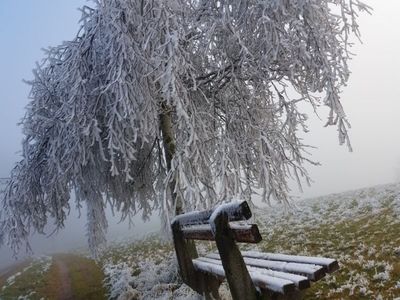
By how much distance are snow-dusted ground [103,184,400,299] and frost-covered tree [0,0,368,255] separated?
1773 mm

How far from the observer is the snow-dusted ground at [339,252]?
7238 mm

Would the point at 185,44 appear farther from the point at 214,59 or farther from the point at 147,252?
the point at 147,252

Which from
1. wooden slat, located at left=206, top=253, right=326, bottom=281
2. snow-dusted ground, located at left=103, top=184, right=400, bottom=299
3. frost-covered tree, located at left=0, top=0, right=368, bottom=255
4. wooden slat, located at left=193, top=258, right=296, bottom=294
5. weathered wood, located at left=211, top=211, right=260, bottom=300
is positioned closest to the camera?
wooden slat, located at left=193, top=258, right=296, bottom=294

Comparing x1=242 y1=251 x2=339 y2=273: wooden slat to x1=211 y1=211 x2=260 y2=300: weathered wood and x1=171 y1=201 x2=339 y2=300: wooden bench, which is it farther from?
x1=211 y1=211 x2=260 y2=300: weathered wood

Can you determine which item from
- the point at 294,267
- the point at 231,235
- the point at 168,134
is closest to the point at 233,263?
the point at 231,235

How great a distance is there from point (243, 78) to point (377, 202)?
9763mm

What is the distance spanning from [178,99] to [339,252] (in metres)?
5.32

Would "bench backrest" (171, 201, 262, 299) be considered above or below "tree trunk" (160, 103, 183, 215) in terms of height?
below

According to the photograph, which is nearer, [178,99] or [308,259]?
[308,259]

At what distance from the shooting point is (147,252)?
61.6 feet

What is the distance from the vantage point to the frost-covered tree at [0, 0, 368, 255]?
8508mm

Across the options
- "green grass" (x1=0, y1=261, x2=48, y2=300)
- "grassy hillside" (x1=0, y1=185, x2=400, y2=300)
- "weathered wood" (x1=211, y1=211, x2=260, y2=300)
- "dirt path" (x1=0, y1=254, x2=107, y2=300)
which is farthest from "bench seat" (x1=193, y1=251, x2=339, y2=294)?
"green grass" (x1=0, y1=261, x2=48, y2=300)

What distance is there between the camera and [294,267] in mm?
4035

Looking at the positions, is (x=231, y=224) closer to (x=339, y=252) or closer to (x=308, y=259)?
(x=308, y=259)
